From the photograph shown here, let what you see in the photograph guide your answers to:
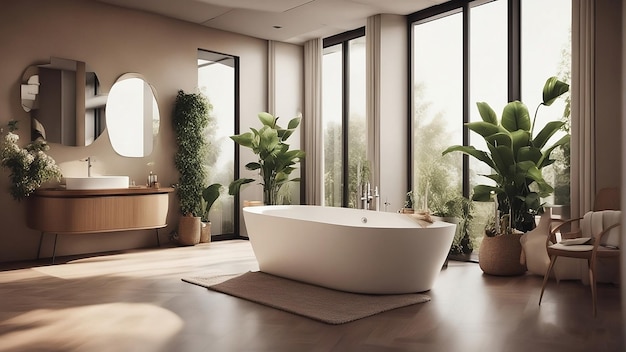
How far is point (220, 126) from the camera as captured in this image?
762 cm

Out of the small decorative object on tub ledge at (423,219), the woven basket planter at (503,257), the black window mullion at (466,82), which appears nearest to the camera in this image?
the small decorative object on tub ledge at (423,219)

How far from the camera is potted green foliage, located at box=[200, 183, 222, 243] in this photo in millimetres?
7051

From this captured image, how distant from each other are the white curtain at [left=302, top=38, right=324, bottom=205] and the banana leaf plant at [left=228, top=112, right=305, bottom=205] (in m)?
0.69

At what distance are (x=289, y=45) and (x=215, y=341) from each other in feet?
19.2

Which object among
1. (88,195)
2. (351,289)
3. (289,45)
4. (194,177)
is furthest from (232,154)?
(351,289)

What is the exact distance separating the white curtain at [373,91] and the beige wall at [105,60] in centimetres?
189

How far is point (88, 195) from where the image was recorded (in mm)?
5707

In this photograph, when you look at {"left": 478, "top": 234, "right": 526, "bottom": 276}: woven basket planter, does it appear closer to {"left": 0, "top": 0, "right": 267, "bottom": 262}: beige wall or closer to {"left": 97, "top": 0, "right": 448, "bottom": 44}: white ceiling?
{"left": 97, "top": 0, "right": 448, "bottom": 44}: white ceiling

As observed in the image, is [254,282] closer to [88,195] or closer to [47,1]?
[88,195]

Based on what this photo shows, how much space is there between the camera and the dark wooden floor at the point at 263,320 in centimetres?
309

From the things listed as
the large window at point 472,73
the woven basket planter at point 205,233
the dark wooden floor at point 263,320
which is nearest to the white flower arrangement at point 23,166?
the dark wooden floor at point 263,320

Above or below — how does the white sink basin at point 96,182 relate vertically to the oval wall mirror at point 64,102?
below

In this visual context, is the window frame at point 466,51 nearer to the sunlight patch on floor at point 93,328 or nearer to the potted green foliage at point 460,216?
the potted green foliage at point 460,216

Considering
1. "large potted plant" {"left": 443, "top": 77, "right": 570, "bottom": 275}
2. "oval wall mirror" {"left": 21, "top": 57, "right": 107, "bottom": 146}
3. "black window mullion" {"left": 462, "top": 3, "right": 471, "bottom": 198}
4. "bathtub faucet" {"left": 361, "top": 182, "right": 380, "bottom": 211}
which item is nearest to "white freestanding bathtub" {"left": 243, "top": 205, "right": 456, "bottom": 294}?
"bathtub faucet" {"left": 361, "top": 182, "right": 380, "bottom": 211}
